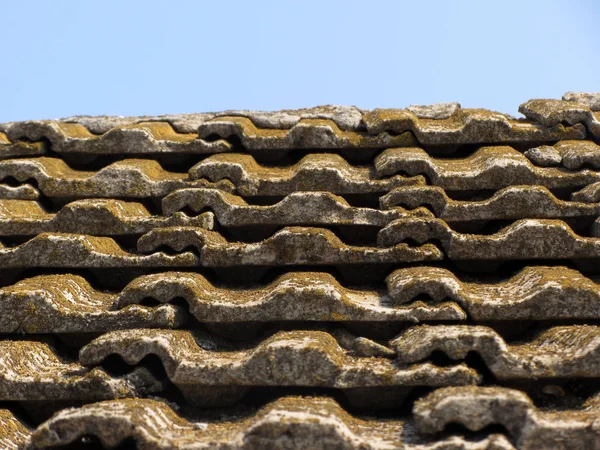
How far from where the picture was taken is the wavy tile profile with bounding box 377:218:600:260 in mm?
3510

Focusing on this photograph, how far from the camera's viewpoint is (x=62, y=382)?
3.06 metres

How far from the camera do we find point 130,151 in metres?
4.90

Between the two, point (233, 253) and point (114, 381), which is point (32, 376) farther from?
point (233, 253)

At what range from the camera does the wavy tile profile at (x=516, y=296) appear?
309 centimetres

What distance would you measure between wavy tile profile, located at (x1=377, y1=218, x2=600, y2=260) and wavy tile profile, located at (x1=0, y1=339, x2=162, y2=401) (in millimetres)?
1749

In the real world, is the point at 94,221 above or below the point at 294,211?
below

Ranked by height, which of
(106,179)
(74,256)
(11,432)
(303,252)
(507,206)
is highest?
(106,179)

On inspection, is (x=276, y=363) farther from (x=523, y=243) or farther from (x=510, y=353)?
(x=523, y=243)

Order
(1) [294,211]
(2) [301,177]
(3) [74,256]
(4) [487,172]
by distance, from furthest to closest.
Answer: (2) [301,177] → (4) [487,172] → (1) [294,211] → (3) [74,256]

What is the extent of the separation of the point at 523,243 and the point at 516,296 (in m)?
0.47

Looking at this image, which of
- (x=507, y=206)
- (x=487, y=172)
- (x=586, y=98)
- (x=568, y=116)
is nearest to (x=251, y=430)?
(x=507, y=206)

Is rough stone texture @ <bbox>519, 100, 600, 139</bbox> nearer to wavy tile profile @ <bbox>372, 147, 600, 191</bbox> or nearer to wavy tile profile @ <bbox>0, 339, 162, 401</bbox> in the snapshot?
wavy tile profile @ <bbox>372, 147, 600, 191</bbox>

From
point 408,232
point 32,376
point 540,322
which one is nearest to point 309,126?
point 408,232

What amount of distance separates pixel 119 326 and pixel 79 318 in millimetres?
243
